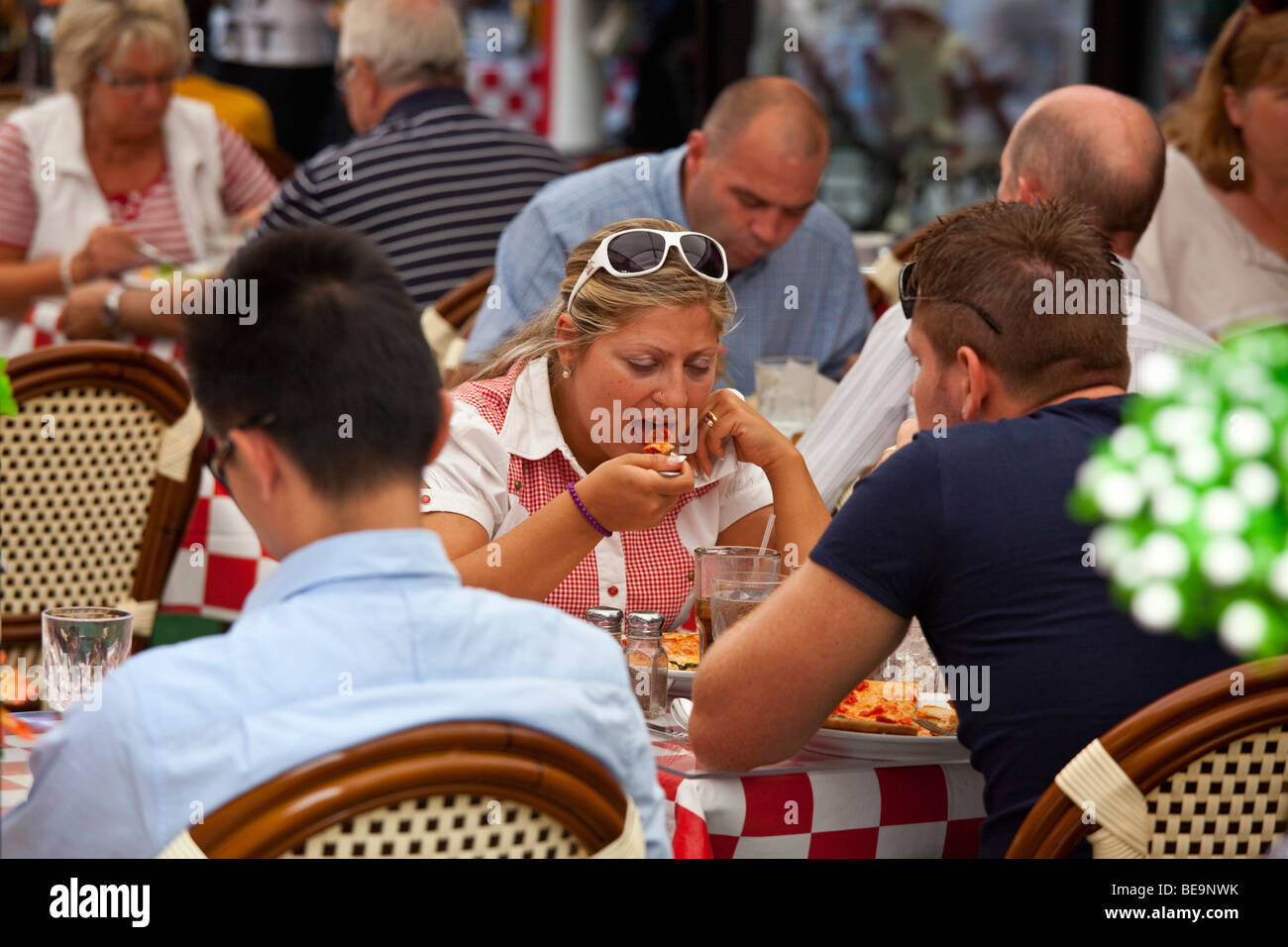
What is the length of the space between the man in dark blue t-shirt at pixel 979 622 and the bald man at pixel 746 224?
2077mm

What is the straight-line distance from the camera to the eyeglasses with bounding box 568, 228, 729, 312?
2613mm

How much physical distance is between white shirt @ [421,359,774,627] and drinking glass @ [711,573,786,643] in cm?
34

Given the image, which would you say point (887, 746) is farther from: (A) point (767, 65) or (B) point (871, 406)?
(A) point (767, 65)

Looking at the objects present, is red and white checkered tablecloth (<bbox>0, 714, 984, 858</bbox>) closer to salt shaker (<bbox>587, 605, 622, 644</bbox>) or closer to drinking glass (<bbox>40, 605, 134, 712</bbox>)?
drinking glass (<bbox>40, 605, 134, 712</bbox>)

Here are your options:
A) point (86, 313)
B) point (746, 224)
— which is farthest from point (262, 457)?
point (86, 313)

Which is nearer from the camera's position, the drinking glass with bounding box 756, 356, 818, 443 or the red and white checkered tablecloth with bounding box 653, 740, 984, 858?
the red and white checkered tablecloth with bounding box 653, 740, 984, 858

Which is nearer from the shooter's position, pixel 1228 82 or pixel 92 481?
pixel 92 481

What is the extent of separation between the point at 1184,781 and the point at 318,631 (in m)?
0.97

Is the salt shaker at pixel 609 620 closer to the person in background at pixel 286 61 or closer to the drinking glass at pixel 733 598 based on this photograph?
the drinking glass at pixel 733 598

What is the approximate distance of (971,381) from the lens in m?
2.10

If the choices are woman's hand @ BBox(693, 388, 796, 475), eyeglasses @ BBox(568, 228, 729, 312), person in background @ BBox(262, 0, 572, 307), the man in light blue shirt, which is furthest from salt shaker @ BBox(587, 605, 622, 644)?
person in background @ BBox(262, 0, 572, 307)

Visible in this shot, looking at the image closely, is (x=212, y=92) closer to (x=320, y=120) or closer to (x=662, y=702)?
(x=320, y=120)

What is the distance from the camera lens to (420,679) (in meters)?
1.36

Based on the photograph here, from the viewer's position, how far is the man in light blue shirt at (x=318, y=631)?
1.27 m
